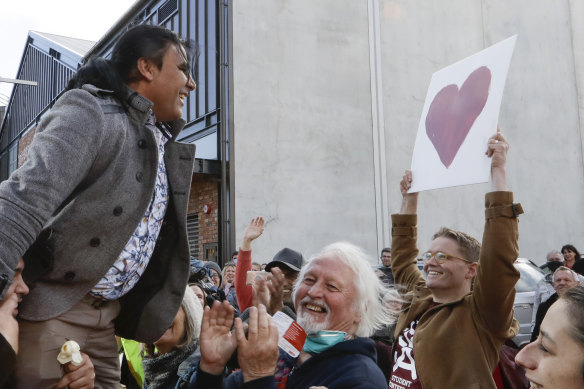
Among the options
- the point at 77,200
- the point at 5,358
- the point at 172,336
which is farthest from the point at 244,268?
the point at 5,358

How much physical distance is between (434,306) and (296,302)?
43.0 inches

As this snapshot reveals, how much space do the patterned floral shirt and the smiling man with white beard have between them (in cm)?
35

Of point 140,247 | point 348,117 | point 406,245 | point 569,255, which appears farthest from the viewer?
point 348,117

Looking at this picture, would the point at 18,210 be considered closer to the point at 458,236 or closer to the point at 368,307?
the point at 368,307

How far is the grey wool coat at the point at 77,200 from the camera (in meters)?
1.52

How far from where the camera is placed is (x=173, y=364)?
→ 310 cm

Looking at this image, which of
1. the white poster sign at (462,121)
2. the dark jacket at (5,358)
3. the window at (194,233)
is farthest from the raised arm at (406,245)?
the window at (194,233)

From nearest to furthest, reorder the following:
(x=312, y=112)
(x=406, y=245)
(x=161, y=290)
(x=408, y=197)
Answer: (x=161, y=290)
(x=408, y=197)
(x=406, y=245)
(x=312, y=112)

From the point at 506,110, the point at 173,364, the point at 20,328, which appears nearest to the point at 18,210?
the point at 20,328

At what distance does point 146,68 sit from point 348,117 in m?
11.7

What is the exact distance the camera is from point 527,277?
8516mm

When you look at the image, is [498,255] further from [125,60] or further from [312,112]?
[312,112]

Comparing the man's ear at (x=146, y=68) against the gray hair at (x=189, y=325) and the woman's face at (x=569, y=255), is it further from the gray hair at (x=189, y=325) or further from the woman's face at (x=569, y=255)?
the woman's face at (x=569, y=255)

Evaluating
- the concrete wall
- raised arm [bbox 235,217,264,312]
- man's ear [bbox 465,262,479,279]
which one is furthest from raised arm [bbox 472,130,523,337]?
the concrete wall
